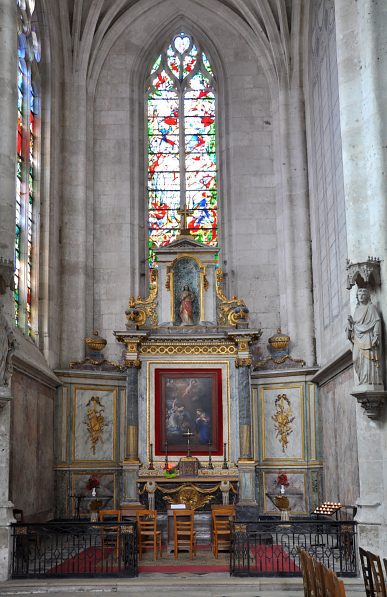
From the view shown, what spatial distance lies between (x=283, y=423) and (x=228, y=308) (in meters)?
3.31

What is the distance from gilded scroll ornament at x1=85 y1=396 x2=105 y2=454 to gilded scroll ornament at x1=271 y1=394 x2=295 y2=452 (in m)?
4.50

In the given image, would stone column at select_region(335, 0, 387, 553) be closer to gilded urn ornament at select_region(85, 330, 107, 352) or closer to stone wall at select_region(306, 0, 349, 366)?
stone wall at select_region(306, 0, 349, 366)

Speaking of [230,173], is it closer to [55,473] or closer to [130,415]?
[130,415]

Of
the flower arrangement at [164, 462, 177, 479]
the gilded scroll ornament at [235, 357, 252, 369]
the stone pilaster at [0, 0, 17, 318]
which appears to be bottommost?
the flower arrangement at [164, 462, 177, 479]

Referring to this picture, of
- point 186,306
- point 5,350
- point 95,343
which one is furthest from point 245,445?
point 5,350

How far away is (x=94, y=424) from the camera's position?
75.5ft

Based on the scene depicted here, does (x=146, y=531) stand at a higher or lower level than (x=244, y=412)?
lower

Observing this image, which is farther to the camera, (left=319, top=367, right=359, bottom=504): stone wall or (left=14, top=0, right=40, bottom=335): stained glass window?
(left=14, top=0, right=40, bottom=335): stained glass window

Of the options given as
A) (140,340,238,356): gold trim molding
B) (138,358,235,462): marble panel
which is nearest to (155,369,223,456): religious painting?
(138,358,235,462): marble panel

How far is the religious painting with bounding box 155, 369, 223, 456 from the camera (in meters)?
22.4

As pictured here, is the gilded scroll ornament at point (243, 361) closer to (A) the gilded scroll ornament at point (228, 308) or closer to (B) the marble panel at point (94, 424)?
(A) the gilded scroll ornament at point (228, 308)

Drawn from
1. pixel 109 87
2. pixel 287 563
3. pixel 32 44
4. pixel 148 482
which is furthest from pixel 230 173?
pixel 287 563

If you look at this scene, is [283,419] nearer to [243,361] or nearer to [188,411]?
[243,361]

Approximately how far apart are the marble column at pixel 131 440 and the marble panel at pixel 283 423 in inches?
135
